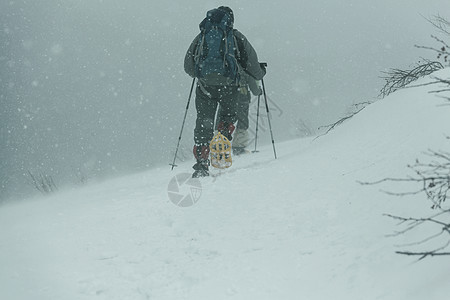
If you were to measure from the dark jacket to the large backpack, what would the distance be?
0.61 ft

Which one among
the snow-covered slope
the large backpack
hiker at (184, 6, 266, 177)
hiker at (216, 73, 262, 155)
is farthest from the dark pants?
the snow-covered slope

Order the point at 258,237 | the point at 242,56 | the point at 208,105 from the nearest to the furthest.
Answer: the point at 258,237 → the point at 242,56 → the point at 208,105

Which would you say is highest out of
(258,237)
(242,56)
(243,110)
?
(242,56)

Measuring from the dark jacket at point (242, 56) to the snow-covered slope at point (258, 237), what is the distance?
176cm

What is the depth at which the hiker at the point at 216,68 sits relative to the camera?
21.5 ft

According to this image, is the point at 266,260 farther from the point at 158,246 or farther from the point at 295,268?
A: the point at 158,246

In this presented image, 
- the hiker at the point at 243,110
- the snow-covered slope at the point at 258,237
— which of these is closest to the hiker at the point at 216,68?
the hiker at the point at 243,110

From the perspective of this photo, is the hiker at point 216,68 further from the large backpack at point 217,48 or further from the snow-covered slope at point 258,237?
the snow-covered slope at point 258,237

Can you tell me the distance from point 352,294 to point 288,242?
107 centimetres

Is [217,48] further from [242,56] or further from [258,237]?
[258,237]

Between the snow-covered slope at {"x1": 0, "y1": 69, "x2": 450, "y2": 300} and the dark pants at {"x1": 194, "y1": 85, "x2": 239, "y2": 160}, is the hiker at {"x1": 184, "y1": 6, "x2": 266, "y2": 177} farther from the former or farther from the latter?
the snow-covered slope at {"x1": 0, "y1": 69, "x2": 450, "y2": 300}

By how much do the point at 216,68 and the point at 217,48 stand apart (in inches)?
11.3

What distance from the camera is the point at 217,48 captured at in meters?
6.53

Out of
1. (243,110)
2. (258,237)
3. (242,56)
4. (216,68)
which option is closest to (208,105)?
(216,68)
